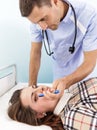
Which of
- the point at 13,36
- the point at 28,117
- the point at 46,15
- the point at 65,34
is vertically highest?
the point at 46,15

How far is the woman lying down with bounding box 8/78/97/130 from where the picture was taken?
4.69 ft

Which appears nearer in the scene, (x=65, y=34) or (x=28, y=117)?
(x=28, y=117)

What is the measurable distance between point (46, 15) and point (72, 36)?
0.36m

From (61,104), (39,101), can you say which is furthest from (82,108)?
(39,101)

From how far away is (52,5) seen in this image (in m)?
1.35

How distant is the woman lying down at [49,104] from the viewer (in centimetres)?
143

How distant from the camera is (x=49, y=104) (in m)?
1.51

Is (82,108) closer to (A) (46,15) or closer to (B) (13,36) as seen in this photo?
(A) (46,15)

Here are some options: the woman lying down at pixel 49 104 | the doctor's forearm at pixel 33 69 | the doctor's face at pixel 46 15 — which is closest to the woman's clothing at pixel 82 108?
the woman lying down at pixel 49 104

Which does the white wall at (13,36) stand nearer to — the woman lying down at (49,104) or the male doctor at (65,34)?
the male doctor at (65,34)

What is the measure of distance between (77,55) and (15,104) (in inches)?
23.5

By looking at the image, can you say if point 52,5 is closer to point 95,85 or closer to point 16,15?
point 95,85

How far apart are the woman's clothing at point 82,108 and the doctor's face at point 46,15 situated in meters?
0.47

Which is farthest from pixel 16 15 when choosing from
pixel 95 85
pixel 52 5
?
pixel 95 85
